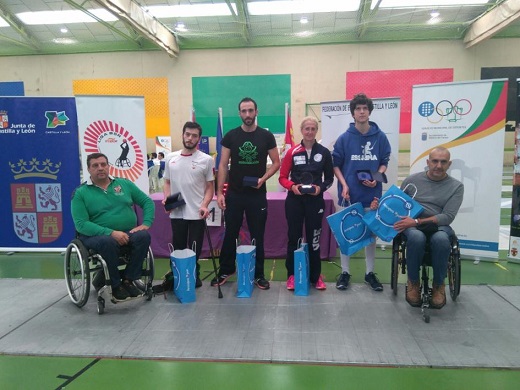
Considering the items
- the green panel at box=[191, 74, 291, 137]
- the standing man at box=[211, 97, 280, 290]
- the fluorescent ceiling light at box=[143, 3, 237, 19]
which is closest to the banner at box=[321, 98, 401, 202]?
the standing man at box=[211, 97, 280, 290]

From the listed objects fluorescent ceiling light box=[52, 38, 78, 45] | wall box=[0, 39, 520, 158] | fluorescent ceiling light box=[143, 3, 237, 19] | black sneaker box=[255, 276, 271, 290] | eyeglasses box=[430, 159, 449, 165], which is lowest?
black sneaker box=[255, 276, 271, 290]

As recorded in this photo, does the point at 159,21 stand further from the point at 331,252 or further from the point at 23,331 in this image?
the point at 23,331

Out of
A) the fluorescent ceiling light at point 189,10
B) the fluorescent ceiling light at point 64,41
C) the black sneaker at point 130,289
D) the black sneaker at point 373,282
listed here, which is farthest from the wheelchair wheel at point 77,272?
the fluorescent ceiling light at point 64,41

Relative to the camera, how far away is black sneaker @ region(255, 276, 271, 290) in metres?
3.21

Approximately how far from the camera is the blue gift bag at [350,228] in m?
3.02

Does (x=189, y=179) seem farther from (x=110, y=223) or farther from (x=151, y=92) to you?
(x=151, y=92)

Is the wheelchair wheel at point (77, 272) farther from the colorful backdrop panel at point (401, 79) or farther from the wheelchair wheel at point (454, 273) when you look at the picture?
the colorful backdrop panel at point (401, 79)

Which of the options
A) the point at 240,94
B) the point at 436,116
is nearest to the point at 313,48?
the point at 240,94

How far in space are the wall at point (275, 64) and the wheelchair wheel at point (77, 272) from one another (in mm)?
9838

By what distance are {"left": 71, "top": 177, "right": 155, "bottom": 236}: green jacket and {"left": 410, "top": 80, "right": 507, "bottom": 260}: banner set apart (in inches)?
114

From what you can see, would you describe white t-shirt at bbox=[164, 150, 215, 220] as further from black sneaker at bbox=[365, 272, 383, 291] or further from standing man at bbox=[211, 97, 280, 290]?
black sneaker at bbox=[365, 272, 383, 291]

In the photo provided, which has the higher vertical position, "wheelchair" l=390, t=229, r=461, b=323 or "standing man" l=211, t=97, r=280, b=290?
"standing man" l=211, t=97, r=280, b=290

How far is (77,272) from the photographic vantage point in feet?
9.42

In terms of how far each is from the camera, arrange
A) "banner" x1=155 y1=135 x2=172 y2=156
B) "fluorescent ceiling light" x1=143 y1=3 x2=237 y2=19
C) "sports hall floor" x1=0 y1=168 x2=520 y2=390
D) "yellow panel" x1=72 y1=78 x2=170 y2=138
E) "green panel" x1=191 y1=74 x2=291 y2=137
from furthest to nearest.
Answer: "yellow panel" x1=72 y1=78 x2=170 y2=138, "banner" x1=155 y1=135 x2=172 y2=156, "green panel" x1=191 y1=74 x2=291 y2=137, "fluorescent ceiling light" x1=143 y1=3 x2=237 y2=19, "sports hall floor" x1=0 y1=168 x2=520 y2=390
